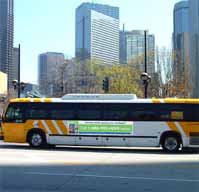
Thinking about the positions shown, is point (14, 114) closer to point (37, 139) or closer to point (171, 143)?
point (37, 139)

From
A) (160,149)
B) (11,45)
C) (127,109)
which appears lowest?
(160,149)

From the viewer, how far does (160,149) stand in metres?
27.0

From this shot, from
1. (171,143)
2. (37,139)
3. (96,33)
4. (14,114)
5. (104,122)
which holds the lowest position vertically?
(171,143)

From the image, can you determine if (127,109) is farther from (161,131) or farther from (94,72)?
(94,72)

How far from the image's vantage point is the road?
12.1 metres

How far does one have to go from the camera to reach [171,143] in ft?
81.5

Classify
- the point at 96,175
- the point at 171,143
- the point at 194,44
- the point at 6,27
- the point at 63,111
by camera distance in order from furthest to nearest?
the point at 6,27
the point at 194,44
the point at 63,111
the point at 171,143
the point at 96,175

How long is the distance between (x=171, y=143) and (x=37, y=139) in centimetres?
695

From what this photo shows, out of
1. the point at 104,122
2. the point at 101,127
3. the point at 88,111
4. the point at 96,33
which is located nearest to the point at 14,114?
the point at 88,111

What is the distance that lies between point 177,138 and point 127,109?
2.88 m

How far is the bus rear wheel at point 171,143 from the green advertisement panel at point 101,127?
68.9 inches

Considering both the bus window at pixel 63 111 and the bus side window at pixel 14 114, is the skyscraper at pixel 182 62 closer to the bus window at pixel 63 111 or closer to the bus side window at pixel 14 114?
the bus window at pixel 63 111

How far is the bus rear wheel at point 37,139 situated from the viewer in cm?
2630

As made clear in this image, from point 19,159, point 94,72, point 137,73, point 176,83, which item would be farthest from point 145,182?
point 94,72
